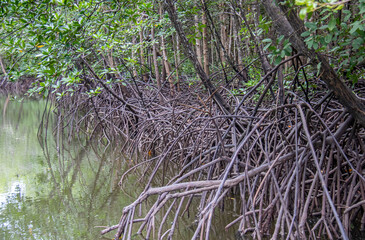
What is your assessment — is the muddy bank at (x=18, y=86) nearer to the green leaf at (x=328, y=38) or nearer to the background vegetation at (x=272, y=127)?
the background vegetation at (x=272, y=127)

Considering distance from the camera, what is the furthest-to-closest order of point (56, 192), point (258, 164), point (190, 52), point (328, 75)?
1. point (56, 192)
2. point (190, 52)
3. point (258, 164)
4. point (328, 75)

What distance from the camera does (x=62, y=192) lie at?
4.05 m

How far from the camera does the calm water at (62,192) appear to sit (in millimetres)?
2980

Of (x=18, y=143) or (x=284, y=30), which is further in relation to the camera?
(x=18, y=143)

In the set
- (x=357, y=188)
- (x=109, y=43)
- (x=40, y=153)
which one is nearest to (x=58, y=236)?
(x=357, y=188)

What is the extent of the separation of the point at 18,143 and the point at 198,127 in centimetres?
446

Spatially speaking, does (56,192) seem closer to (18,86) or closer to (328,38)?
(328,38)

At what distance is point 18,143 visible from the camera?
21.9 feet

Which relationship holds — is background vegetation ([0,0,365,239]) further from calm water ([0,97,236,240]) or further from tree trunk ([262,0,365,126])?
calm water ([0,97,236,240])

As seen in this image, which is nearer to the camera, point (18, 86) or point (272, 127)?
point (272, 127)

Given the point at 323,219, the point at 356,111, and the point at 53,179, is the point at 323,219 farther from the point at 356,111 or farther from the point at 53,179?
the point at 53,179

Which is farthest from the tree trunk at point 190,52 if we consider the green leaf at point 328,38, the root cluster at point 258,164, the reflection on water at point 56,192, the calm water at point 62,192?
the reflection on water at point 56,192

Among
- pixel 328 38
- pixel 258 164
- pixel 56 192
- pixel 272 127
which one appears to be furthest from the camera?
pixel 56 192

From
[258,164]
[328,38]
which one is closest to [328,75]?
[328,38]
